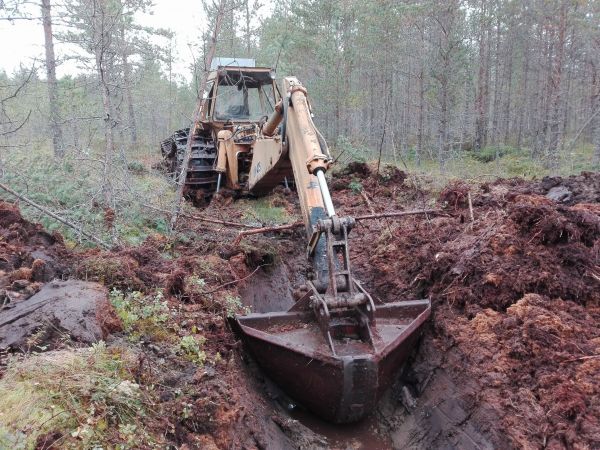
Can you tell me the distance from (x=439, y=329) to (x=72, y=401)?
3.24 m

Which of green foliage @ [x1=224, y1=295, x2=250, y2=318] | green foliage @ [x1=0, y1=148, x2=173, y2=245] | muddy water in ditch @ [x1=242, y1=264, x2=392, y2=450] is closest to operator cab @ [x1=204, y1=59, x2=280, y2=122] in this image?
green foliage @ [x1=0, y1=148, x2=173, y2=245]

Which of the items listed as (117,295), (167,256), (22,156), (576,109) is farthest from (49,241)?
(576,109)

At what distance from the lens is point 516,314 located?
4.09m

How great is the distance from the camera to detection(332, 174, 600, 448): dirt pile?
3343 millimetres

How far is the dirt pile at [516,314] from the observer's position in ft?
11.0

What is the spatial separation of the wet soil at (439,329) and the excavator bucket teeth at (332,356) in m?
0.22

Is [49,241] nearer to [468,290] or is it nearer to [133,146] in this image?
[468,290]

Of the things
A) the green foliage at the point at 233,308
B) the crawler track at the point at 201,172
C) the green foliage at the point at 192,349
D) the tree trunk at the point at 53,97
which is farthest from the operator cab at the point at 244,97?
the green foliage at the point at 192,349

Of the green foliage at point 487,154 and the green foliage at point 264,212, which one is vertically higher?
the green foliage at point 487,154

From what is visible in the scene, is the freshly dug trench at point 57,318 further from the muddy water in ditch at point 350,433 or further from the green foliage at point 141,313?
the muddy water in ditch at point 350,433

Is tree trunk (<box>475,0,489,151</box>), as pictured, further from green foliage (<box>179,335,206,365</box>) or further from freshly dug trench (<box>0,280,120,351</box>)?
freshly dug trench (<box>0,280,120,351</box>)

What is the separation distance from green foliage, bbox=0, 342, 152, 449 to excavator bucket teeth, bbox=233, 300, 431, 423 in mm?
1474

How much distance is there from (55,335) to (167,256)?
9.05 ft

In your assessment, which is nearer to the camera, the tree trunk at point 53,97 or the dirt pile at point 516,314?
the dirt pile at point 516,314
